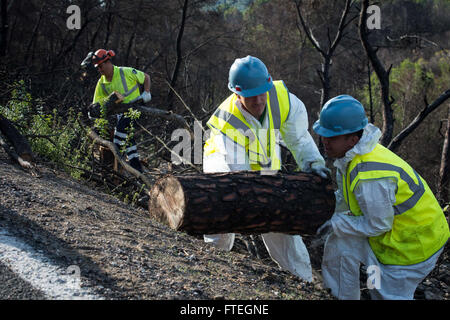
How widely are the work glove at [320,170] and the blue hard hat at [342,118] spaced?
39 centimetres

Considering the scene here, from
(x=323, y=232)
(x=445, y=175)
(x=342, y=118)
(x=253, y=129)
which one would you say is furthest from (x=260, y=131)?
(x=445, y=175)

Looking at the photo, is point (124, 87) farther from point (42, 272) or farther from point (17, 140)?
point (42, 272)

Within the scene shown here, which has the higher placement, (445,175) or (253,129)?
(253,129)

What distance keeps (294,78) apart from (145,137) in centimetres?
1286

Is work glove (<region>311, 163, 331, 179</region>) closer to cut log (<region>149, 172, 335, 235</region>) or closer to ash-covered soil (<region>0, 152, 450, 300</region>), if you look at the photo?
cut log (<region>149, 172, 335, 235</region>)

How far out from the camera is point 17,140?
484 cm

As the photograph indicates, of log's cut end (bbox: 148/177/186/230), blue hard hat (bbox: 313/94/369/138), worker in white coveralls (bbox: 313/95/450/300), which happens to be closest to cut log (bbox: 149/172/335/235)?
log's cut end (bbox: 148/177/186/230)

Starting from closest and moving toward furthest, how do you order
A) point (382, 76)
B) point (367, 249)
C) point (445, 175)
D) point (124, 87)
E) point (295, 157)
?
point (367, 249)
point (295, 157)
point (382, 76)
point (445, 175)
point (124, 87)

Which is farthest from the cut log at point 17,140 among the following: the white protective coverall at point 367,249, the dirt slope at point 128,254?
the white protective coverall at point 367,249

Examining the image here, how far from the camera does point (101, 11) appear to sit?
14453mm

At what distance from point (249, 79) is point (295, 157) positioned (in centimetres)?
81

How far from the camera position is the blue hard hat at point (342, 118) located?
3121 mm

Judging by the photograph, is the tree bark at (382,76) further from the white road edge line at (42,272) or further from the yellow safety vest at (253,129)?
the white road edge line at (42,272)
